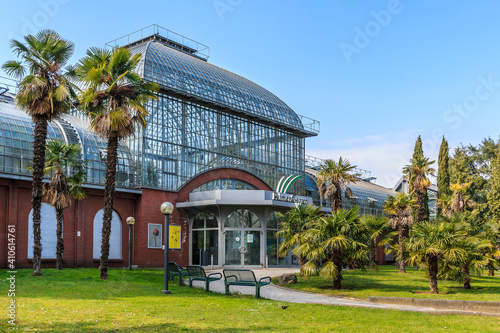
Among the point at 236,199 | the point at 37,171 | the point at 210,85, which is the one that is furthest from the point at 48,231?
the point at 210,85

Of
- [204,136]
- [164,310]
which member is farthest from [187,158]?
[164,310]

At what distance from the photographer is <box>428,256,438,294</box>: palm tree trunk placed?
2106cm

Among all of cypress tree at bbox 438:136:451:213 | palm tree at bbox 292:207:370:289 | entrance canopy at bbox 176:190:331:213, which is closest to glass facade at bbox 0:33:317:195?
Answer: entrance canopy at bbox 176:190:331:213

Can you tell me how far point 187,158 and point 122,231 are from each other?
25.3 feet

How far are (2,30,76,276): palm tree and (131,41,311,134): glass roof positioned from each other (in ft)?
42.3

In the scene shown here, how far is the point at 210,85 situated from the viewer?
42156 mm

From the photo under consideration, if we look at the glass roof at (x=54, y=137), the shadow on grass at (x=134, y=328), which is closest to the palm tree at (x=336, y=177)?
the glass roof at (x=54, y=137)

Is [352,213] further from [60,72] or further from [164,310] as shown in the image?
[60,72]

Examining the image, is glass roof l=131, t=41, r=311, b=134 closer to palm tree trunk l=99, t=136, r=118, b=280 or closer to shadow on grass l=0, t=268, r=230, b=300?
palm tree trunk l=99, t=136, r=118, b=280

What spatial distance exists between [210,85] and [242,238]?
13.6 m

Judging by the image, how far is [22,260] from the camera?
2989cm

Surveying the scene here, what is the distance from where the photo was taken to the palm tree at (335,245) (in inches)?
850

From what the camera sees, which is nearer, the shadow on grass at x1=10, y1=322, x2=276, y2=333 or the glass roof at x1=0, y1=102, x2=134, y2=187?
the shadow on grass at x1=10, y1=322, x2=276, y2=333

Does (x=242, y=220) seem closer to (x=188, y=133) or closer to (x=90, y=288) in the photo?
(x=188, y=133)
